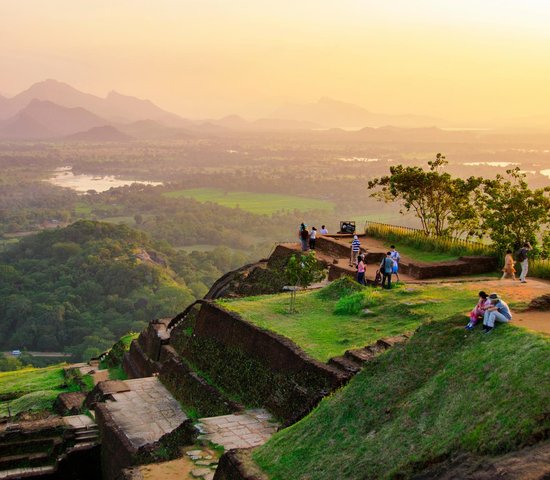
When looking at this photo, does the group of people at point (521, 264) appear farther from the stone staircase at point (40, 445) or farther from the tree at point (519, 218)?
the stone staircase at point (40, 445)

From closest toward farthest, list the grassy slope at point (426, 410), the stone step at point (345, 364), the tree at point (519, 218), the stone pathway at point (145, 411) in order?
the grassy slope at point (426, 410) < the stone step at point (345, 364) < the stone pathway at point (145, 411) < the tree at point (519, 218)

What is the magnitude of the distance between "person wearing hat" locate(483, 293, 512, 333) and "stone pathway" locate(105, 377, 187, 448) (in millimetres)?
6101

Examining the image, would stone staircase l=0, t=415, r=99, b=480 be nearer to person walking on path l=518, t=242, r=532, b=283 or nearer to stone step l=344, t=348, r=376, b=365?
stone step l=344, t=348, r=376, b=365

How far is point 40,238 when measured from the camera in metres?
78.9

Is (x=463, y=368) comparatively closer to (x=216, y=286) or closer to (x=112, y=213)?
(x=216, y=286)

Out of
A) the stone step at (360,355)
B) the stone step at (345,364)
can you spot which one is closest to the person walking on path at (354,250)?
the stone step at (360,355)

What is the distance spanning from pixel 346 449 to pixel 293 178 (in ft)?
528

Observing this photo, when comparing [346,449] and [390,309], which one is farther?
[390,309]

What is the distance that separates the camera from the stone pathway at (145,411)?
13195 millimetres

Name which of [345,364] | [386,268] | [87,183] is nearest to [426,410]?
[345,364]

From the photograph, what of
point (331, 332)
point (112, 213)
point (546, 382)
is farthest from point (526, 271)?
point (112, 213)

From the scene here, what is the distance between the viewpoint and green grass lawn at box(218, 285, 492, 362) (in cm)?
1320

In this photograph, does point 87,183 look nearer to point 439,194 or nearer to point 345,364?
point 439,194

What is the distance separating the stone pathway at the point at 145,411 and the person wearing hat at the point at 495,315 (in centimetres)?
610
